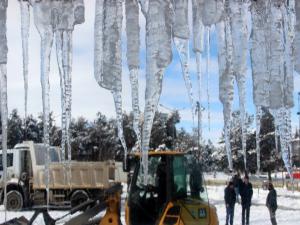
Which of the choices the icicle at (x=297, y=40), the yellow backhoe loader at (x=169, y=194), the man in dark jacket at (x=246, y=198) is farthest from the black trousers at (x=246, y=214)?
the icicle at (x=297, y=40)

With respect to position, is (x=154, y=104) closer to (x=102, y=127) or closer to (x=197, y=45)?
(x=197, y=45)

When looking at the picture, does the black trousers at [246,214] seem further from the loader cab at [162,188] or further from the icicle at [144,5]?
the icicle at [144,5]

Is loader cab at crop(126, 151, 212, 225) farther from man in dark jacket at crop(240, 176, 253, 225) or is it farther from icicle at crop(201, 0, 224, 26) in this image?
man in dark jacket at crop(240, 176, 253, 225)

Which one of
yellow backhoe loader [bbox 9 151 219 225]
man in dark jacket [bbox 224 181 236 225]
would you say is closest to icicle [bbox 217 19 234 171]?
yellow backhoe loader [bbox 9 151 219 225]

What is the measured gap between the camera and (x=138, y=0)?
4367 mm

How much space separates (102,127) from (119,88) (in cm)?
2719

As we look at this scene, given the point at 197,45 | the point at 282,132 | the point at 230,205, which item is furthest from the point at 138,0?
the point at 230,205

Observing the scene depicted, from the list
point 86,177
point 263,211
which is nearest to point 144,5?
point 86,177

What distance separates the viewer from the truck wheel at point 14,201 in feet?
63.7

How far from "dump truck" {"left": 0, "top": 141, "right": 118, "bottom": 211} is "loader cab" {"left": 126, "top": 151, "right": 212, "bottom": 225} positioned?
10015 mm

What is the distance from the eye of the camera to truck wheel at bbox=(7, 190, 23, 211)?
63.7 ft

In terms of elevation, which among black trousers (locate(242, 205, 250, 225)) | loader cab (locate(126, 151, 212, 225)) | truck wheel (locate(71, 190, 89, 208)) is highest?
loader cab (locate(126, 151, 212, 225))

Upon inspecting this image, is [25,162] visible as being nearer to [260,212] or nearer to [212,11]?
[260,212]

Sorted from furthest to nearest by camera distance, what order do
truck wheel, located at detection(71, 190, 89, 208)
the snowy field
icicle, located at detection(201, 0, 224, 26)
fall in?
1. truck wheel, located at detection(71, 190, 89, 208)
2. the snowy field
3. icicle, located at detection(201, 0, 224, 26)
